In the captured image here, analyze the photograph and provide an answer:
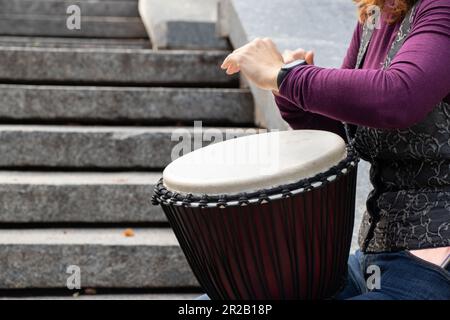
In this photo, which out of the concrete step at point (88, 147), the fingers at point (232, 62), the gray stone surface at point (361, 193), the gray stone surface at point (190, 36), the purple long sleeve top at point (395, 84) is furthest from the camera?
the gray stone surface at point (190, 36)

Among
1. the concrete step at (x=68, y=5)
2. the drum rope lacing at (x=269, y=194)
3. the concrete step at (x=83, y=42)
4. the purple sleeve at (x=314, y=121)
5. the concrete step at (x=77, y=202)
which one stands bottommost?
the concrete step at (x=77, y=202)

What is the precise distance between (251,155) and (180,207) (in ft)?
0.65

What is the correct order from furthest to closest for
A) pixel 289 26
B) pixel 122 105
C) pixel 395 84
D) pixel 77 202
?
pixel 289 26, pixel 122 105, pixel 77 202, pixel 395 84

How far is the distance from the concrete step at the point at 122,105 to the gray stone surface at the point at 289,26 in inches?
6.3

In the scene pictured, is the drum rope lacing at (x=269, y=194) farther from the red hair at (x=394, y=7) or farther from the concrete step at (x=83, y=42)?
the concrete step at (x=83, y=42)

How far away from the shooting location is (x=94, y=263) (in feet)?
9.76

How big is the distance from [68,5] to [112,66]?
1669 mm

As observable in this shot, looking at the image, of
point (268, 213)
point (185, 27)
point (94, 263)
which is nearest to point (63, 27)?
point (185, 27)

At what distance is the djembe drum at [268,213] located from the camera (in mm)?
1465

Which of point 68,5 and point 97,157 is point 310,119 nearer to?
point 97,157

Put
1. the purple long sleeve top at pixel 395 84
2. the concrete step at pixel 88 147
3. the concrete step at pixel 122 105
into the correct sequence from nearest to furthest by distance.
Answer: the purple long sleeve top at pixel 395 84, the concrete step at pixel 88 147, the concrete step at pixel 122 105

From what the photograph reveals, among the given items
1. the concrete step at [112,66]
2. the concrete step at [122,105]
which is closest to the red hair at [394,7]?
the concrete step at [122,105]

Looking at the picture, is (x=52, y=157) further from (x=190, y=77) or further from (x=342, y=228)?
(x=342, y=228)
